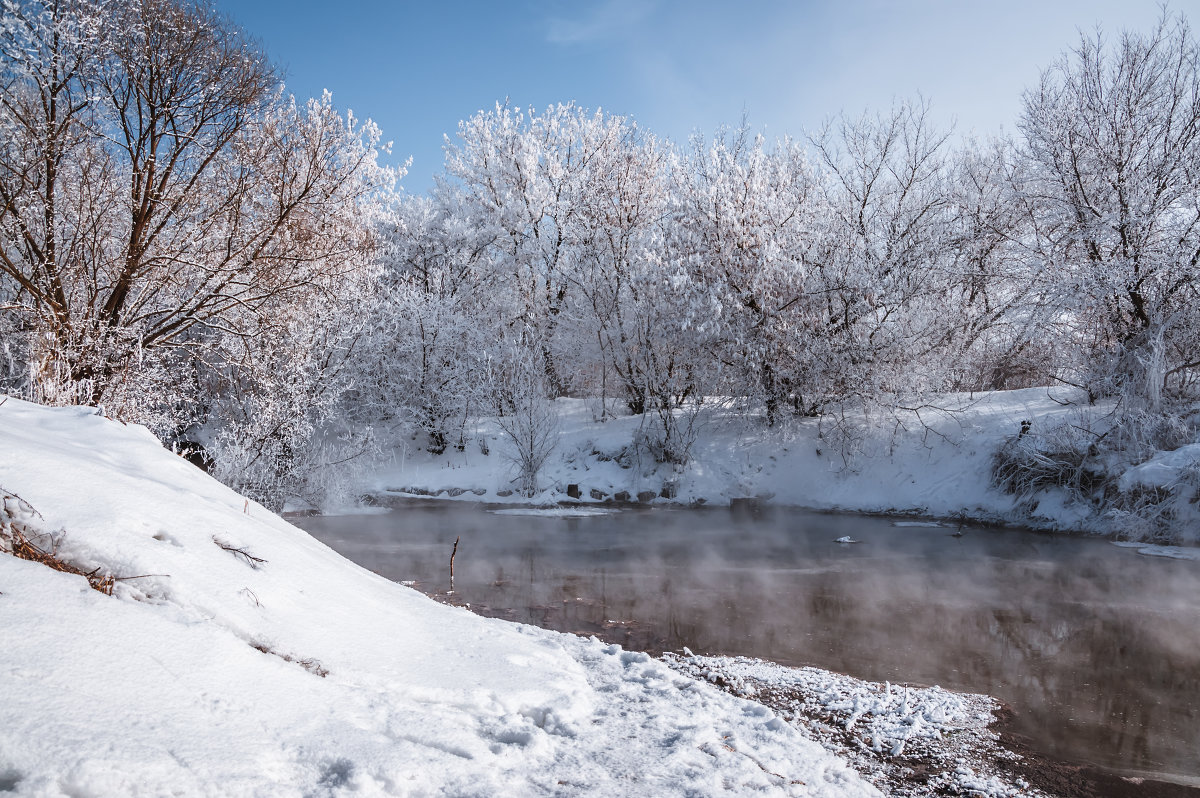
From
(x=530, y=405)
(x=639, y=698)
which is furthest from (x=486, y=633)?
(x=530, y=405)

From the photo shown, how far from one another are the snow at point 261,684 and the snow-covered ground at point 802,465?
14.0 metres

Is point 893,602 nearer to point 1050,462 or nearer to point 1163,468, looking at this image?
point 1163,468

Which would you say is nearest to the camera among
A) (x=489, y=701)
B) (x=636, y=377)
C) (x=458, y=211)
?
(x=489, y=701)

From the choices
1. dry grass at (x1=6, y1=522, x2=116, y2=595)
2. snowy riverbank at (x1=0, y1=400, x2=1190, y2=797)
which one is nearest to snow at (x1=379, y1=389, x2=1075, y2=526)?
snowy riverbank at (x1=0, y1=400, x2=1190, y2=797)

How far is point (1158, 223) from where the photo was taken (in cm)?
1557

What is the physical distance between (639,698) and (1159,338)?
1509 cm

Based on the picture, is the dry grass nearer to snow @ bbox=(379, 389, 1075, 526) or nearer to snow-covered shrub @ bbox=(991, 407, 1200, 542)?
snow-covered shrub @ bbox=(991, 407, 1200, 542)

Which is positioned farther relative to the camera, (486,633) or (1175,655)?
(1175,655)

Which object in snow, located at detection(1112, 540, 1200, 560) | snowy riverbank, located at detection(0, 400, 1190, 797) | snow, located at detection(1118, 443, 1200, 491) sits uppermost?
snow, located at detection(1118, 443, 1200, 491)

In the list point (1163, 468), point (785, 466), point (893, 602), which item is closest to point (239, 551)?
Answer: point (893, 602)

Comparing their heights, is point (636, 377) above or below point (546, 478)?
above

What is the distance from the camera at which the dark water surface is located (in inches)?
234

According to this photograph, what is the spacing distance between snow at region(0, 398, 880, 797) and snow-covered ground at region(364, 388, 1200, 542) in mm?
14043

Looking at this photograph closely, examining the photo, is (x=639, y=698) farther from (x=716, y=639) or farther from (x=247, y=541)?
(x=716, y=639)
